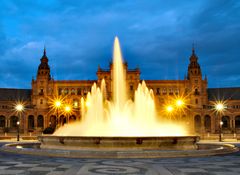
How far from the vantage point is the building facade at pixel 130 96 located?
329ft

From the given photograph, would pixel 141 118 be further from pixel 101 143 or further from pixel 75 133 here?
pixel 101 143

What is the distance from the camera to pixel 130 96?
103 metres

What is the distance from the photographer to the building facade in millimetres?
100188

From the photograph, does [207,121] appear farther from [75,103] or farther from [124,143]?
[124,143]

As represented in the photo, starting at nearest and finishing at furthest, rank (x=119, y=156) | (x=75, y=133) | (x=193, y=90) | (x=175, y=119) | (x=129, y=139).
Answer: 1. (x=119, y=156)
2. (x=129, y=139)
3. (x=75, y=133)
4. (x=175, y=119)
5. (x=193, y=90)

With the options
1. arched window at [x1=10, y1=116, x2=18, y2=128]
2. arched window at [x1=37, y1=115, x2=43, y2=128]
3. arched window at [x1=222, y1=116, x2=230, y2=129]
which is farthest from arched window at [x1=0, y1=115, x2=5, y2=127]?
arched window at [x1=222, y1=116, x2=230, y2=129]

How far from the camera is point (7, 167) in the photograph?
1277 cm

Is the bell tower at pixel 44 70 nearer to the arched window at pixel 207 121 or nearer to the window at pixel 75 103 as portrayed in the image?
the window at pixel 75 103

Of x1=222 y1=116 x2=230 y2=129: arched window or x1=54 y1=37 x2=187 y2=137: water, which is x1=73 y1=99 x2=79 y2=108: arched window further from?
x1=54 y1=37 x2=187 y2=137: water

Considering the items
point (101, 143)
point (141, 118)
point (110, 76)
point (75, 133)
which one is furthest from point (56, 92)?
point (101, 143)

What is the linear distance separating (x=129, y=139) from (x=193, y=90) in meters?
89.5

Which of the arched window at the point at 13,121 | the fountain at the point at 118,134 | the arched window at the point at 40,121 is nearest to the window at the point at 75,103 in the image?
the arched window at the point at 40,121

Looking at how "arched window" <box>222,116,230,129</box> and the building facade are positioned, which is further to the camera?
"arched window" <box>222,116,230,129</box>

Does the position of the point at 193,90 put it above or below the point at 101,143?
above
